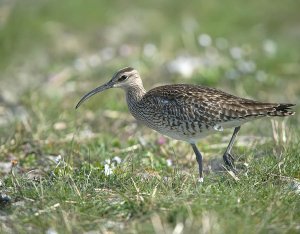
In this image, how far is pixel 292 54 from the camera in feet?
42.4

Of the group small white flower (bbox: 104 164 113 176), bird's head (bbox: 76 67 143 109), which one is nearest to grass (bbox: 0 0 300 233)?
small white flower (bbox: 104 164 113 176)

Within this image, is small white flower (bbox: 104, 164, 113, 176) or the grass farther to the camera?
small white flower (bbox: 104, 164, 113, 176)

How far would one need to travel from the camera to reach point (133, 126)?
31.7 ft

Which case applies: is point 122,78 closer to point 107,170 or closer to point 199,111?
point 199,111

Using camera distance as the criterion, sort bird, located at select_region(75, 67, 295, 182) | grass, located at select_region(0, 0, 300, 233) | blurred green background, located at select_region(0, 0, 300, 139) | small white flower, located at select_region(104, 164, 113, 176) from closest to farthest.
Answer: grass, located at select_region(0, 0, 300, 233), small white flower, located at select_region(104, 164, 113, 176), bird, located at select_region(75, 67, 295, 182), blurred green background, located at select_region(0, 0, 300, 139)

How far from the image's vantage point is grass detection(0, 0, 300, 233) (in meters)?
5.74

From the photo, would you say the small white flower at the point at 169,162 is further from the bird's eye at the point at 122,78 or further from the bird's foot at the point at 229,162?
the bird's eye at the point at 122,78

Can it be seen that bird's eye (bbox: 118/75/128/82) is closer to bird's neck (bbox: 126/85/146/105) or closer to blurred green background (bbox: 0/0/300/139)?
bird's neck (bbox: 126/85/146/105)

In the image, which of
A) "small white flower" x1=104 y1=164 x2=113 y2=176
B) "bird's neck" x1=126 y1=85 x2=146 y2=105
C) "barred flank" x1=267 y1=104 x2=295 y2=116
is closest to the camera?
"small white flower" x1=104 y1=164 x2=113 y2=176

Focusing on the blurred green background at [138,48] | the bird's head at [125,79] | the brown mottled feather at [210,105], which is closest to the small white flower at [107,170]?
the brown mottled feather at [210,105]

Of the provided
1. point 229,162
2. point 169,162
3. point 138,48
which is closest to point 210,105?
point 229,162

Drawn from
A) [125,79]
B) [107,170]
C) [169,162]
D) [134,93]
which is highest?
[125,79]

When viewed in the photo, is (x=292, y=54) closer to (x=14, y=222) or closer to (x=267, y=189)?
(x=267, y=189)

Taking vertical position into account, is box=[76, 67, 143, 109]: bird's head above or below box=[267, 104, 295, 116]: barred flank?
above
